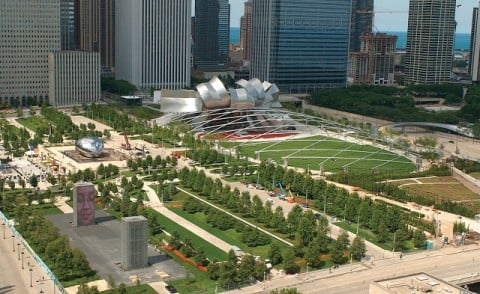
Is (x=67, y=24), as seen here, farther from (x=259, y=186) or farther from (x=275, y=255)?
(x=275, y=255)

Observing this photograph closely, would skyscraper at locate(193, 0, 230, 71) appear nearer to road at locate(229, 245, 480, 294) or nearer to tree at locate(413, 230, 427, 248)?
tree at locate(413, 230, 427, 248)

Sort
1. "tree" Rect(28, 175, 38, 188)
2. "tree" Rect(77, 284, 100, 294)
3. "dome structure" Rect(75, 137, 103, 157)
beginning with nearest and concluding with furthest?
"tree" Rect(77, 284, 100, 294) → "tree" Rect(28, 175, 38, 188) → "dome structure" Rect(75, 137, 103, 157)

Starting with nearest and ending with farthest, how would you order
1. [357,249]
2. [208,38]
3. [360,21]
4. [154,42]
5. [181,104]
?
[357,249] → [181,104] → [154,42] → [208,38] → [360,21]

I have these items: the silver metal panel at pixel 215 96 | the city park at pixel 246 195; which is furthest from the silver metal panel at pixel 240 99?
the city park at pixel 246 195

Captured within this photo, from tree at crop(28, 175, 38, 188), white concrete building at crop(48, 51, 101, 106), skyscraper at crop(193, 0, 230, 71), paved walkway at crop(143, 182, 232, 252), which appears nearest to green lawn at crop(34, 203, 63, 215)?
tree at crop(28, 175, 38, 188)

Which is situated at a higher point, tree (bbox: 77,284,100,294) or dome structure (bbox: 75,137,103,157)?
dome structure (bbox: 75,137,103,157)

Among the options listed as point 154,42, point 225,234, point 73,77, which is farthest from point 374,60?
point 225,234

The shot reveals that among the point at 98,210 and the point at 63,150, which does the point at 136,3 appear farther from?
the point at 98,210

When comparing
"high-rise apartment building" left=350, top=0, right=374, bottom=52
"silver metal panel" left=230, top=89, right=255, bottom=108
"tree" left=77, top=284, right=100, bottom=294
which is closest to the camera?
"tree" left=77, top=284, right=100, bottom=294
